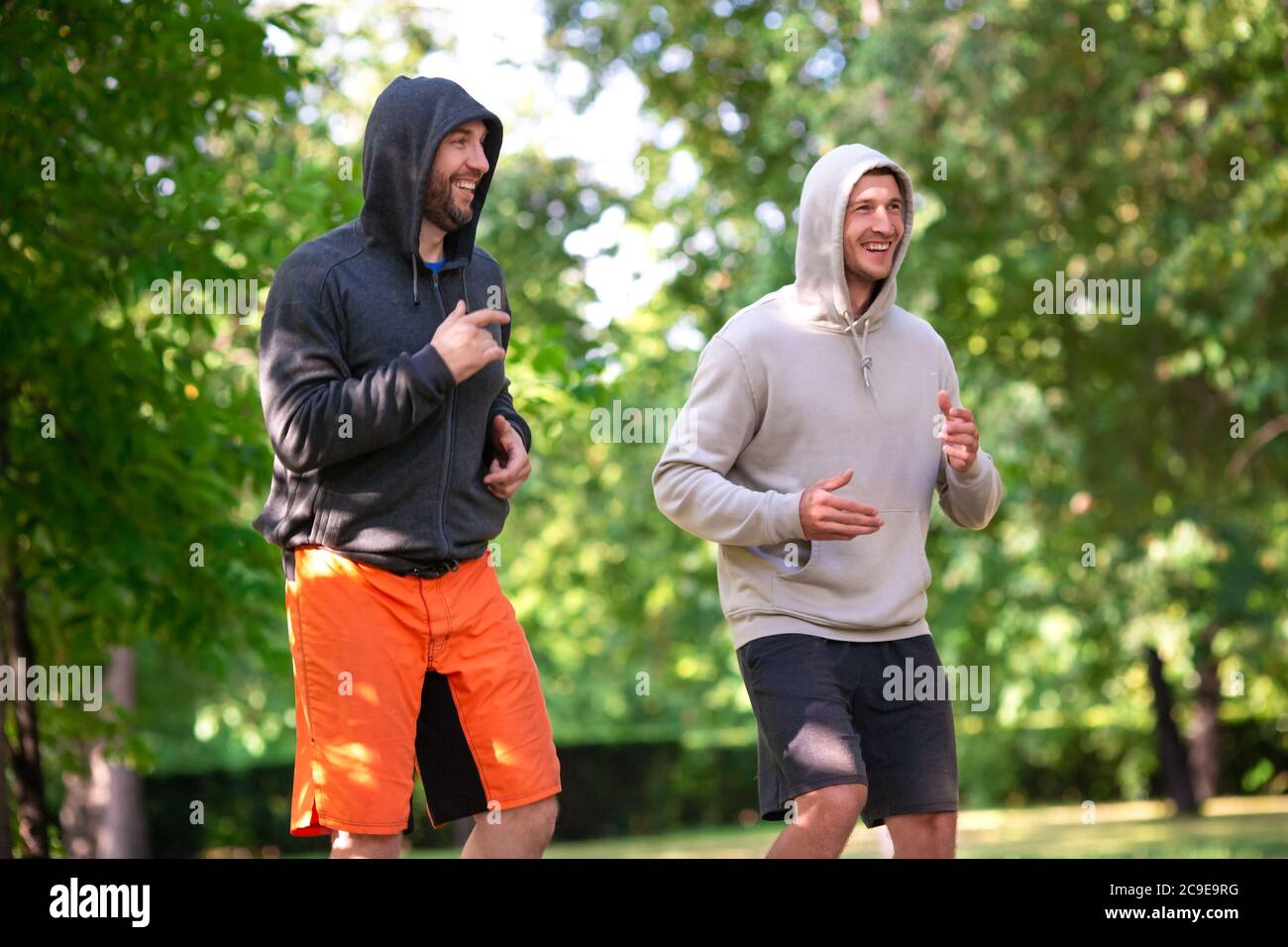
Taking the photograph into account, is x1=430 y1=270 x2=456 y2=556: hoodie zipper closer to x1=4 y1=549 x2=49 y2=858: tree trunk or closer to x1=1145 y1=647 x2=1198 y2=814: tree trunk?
x1=4 y1=549 x2=49 y2=858: tree trunk

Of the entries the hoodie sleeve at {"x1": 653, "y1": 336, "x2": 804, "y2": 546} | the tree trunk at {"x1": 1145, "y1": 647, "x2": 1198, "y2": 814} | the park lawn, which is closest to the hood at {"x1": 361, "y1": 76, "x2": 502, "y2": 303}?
the hoodie sleeve at {"x1": 653, "y1": 336, "x2": 804, "y2": 546}

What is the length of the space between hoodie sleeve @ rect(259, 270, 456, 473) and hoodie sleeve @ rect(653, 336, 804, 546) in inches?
31.7

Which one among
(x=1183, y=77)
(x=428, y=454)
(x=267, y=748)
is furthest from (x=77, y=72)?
(x=267, y=748)

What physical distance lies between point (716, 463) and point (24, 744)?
16.4 ft

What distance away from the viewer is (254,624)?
7629 millimetres

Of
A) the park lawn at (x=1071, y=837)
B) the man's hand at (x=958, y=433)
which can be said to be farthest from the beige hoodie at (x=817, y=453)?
the park lawn at (x=1071, y=837)

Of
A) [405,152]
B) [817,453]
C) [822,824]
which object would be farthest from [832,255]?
[822,824]

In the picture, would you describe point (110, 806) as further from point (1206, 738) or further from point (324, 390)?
point (1206, 738)

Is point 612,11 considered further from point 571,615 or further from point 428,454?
point 428,454

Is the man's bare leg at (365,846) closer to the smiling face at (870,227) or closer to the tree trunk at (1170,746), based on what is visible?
the smiling face at (870,227)

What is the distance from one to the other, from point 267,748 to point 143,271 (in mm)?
19549

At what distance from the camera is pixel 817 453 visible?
4.22m

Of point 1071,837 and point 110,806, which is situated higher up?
point 110,806

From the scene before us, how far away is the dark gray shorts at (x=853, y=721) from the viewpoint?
13.0 feet
